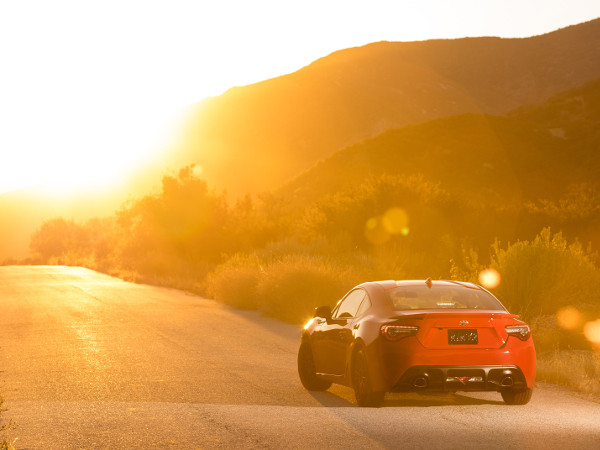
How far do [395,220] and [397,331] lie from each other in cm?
2891

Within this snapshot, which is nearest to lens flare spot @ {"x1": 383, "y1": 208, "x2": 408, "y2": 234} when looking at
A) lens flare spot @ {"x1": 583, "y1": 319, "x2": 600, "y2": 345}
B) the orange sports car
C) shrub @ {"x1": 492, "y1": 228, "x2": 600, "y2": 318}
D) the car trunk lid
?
shrub @ {"x1": 492, "y1": 228, "x2": 600, "y2": 318}

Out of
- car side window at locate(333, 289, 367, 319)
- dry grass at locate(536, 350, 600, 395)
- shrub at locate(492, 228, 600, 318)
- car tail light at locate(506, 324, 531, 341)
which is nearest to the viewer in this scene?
car tail light at locate(506, 324, 531, 341)

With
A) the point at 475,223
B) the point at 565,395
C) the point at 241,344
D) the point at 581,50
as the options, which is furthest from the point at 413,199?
the point at 581,50

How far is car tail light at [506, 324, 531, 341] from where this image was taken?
9883mm

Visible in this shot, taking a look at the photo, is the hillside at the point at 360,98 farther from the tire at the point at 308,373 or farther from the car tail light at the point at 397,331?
the car tail light at the point at 397,331

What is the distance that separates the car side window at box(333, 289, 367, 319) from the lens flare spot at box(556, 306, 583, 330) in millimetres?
6494

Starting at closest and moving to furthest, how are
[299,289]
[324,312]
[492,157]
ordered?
[324,312], [299,289], [492,157]

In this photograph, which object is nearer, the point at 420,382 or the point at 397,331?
the point at 420,382

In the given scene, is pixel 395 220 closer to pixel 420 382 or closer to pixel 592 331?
pixel 592 331

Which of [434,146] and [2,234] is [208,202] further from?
[2,234]

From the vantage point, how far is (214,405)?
10500mm

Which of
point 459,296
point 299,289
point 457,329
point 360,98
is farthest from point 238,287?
point 360,98

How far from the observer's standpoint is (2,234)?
153000 mm

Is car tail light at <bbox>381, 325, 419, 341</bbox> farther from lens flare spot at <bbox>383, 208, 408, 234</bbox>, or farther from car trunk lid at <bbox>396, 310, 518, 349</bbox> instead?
lens flare spot at <bbox>383, 208, 408, 234</bbox>
